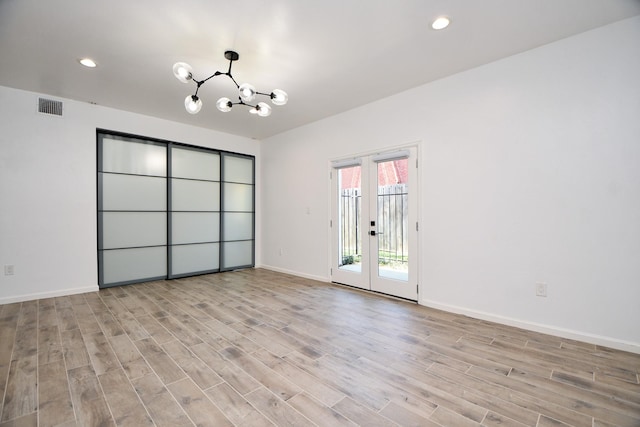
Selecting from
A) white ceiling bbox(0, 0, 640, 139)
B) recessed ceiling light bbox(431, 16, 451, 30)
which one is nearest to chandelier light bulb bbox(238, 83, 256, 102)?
white ceiling bbox(0, 0, 640, 139)

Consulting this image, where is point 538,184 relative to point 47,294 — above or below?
above

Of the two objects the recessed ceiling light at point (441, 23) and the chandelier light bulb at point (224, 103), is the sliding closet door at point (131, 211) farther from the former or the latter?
the recessed ceiling light at point (441, 23)

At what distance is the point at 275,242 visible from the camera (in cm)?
593

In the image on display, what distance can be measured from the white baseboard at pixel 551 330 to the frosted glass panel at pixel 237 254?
13.4ft

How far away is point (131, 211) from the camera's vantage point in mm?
4691

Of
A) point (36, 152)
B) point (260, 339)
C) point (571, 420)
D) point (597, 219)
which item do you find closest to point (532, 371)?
point (571, 420)

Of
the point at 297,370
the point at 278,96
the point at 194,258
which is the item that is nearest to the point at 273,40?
the point at 278,96

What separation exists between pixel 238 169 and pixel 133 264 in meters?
2.66

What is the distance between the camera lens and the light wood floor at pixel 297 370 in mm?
1641

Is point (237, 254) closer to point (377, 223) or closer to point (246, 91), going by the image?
point (377, 223)

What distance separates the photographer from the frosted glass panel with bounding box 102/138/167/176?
4508 millimetres

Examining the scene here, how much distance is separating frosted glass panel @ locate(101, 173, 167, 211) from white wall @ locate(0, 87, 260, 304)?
0.71 ft

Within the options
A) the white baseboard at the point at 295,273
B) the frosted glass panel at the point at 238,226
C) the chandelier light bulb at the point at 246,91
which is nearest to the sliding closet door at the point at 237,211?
A: the frosted glass panel at the point at 238,226

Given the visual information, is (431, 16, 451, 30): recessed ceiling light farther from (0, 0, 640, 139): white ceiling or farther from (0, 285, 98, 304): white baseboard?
(0, 285, 98, 304): white baseboard
